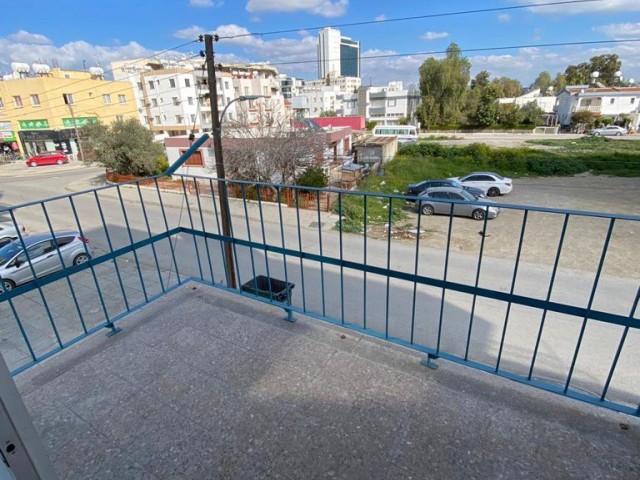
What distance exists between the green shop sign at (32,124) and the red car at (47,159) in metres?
5.08

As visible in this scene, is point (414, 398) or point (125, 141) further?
point (125, 141)

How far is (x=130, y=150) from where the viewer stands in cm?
2020

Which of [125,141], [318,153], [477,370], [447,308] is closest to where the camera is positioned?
[477,370]

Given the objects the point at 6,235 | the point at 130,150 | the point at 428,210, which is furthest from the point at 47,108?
the point at 428,210

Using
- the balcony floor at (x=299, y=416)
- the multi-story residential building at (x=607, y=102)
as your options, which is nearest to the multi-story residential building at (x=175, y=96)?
the balcony floor at (x=299, y=416)

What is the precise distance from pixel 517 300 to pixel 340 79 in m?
133

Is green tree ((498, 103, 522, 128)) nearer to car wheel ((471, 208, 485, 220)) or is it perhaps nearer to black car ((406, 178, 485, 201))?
black car ((406, 178, 485, 201))

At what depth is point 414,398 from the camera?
2.32 metres

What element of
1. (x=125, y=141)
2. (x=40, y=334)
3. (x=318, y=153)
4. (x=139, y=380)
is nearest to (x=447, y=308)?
(x=139, y=380)

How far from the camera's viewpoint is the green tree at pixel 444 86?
1779 inches

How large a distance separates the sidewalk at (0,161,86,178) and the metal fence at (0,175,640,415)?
1491 cm

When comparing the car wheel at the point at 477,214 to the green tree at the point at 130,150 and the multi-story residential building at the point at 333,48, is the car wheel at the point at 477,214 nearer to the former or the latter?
the green tree at the point at 130,150

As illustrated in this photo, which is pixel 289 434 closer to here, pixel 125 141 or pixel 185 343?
pixel 185 343

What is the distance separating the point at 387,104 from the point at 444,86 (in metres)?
15.8
